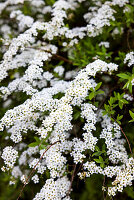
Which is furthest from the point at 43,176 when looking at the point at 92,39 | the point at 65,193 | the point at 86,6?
the point at 86,6

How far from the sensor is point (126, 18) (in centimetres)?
351

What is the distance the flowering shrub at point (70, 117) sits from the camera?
2.49m

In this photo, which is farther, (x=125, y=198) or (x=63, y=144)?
(x=125, y=198)

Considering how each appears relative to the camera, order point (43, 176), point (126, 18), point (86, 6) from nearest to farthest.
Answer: point (43, 176) < point (126, 18) < point (86, 6)

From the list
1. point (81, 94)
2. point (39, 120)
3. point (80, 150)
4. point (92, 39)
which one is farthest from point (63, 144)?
point (92, 39)

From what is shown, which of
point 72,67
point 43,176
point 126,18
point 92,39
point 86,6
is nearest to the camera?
point 43,176

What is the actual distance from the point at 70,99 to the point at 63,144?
75 centimetres

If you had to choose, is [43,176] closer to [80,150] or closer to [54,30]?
[80,150]

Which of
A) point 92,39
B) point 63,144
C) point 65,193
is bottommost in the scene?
point 65,193

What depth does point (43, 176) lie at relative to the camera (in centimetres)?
295

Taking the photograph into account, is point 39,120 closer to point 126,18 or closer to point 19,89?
point 19,89

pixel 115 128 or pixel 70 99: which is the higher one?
pixel 70 99

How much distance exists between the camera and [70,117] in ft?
8.10

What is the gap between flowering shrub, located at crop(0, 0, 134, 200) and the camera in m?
2.49
